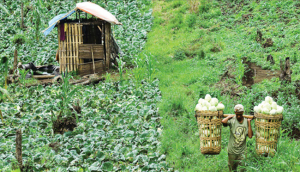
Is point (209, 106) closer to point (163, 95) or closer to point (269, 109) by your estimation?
point (269, 109)

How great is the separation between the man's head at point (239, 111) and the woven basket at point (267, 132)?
210 mm

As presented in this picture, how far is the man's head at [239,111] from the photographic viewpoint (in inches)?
167

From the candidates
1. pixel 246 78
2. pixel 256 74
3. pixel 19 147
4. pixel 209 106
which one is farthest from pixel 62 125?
pixel 256 74

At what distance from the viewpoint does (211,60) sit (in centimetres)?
1066

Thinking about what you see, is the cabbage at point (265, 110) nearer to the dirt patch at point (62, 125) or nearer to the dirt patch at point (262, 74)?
the dirt patch at point (262, 74)

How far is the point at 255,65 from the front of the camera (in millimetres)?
9266

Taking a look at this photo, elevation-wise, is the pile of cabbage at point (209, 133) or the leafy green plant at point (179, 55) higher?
the leafy green plant at point (179, 55)

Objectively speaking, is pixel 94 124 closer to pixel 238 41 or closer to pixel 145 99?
pixel 145 99

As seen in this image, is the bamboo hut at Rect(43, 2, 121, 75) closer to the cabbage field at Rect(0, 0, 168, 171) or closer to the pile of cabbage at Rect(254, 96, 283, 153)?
Result: the cabbage field at Rect(0, 0, 168, 171)

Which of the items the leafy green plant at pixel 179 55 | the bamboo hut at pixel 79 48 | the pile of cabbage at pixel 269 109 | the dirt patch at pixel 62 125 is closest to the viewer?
the pile of cabbage at pixel 269 109

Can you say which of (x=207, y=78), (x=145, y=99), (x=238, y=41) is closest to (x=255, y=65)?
(x=207, y=78)

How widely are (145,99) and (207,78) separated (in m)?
2.01

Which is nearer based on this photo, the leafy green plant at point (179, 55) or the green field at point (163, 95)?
the green field at point (163, 95)

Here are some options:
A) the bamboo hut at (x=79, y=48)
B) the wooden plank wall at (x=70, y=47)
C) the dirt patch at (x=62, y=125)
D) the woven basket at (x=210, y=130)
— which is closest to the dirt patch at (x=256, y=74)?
the woven basket at (x=210, y=130)
